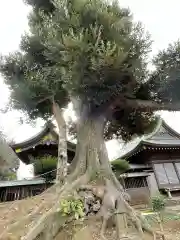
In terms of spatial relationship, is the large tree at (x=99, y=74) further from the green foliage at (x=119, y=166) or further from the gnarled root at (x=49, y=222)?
the green foliage at (x=119, y=166)

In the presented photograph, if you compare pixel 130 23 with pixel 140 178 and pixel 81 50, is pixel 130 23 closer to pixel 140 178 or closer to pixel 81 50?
pixel 81 50

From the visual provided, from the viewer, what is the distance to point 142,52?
688 cm

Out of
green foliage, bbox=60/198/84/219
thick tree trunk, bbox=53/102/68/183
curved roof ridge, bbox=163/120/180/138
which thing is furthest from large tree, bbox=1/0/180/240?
curved roof ridge, bbox=163/120/180/138

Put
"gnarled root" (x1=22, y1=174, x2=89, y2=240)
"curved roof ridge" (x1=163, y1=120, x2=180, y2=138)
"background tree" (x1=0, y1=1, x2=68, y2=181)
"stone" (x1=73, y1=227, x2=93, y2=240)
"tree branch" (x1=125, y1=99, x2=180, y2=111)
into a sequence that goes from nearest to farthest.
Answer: "gnarled root" (x1=22, y1=174, x2=89, y2=240)
"stone" (x1=73, y1=227, x2=93, y2=240)
"tree branch" (x1=125, y1=99, x2=180, y2=111)
"background tree" (x1=0, y1=1, x2=68, y2=181)
"curved roof ridge" (x1=163, y1=120, x2=180, y2=138)

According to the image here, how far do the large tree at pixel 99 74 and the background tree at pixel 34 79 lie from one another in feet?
1.12

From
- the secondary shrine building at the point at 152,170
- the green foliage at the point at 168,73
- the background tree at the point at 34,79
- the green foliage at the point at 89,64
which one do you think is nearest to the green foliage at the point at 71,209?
the background tree at the point at 34,79

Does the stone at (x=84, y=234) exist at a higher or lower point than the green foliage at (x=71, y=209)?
lower

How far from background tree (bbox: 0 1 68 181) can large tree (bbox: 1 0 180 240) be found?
340 mm

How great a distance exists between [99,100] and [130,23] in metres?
2.78

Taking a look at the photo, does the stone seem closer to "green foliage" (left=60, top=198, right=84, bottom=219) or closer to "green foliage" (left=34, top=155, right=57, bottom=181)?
"green foliage" (left=60, top=198, right=84, bottom=219)

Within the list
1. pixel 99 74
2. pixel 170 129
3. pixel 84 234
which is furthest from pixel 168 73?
pixel 170 129

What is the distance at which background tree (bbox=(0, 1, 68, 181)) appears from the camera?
766cm

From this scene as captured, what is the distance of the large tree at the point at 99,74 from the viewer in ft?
19.3

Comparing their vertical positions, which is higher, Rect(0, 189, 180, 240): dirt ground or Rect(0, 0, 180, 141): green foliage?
Rect(0, 0, 180, 141): green foliage
